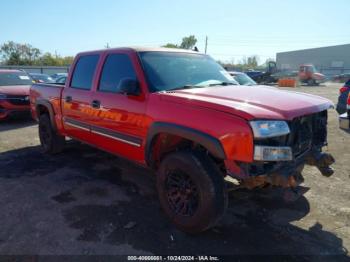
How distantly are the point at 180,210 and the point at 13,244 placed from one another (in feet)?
5.45

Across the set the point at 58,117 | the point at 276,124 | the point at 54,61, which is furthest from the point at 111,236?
the point at 54,61

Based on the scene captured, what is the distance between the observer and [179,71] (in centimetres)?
382

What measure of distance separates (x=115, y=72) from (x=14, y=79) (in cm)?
803

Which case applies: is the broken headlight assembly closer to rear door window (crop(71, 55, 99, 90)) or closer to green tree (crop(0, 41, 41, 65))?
rear door window (crop(71, 55, 99, 90))

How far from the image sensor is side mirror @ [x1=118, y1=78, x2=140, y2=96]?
3381 millimetres

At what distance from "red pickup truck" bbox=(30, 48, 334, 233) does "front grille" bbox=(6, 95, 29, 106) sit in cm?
543

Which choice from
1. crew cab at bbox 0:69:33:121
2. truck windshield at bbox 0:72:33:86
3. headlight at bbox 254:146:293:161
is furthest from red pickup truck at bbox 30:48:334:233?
truck windshield at bbox 0:72:33:86

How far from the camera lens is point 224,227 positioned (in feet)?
10.7

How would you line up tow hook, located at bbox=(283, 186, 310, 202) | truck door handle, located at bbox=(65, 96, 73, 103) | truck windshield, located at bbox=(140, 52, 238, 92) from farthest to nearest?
truck door handle, located at bbox=(65, 96, 73, 103), truck windshield, located at bbox=(140, 52, 238, 92), tow hook, located at bbox=(283, 186, 310, 202)

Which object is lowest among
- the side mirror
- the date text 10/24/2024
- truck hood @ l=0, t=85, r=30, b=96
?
the date text 10/24/2024

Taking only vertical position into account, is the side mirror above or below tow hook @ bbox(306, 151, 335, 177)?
above

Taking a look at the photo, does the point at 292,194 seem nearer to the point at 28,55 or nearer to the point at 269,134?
the point at 269,134

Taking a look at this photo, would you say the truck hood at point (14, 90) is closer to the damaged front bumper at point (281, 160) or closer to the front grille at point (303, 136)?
the damaged front bumper at point (281, 160)

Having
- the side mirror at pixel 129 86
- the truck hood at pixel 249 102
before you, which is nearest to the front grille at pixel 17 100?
the side mirror at pixel 129 86
